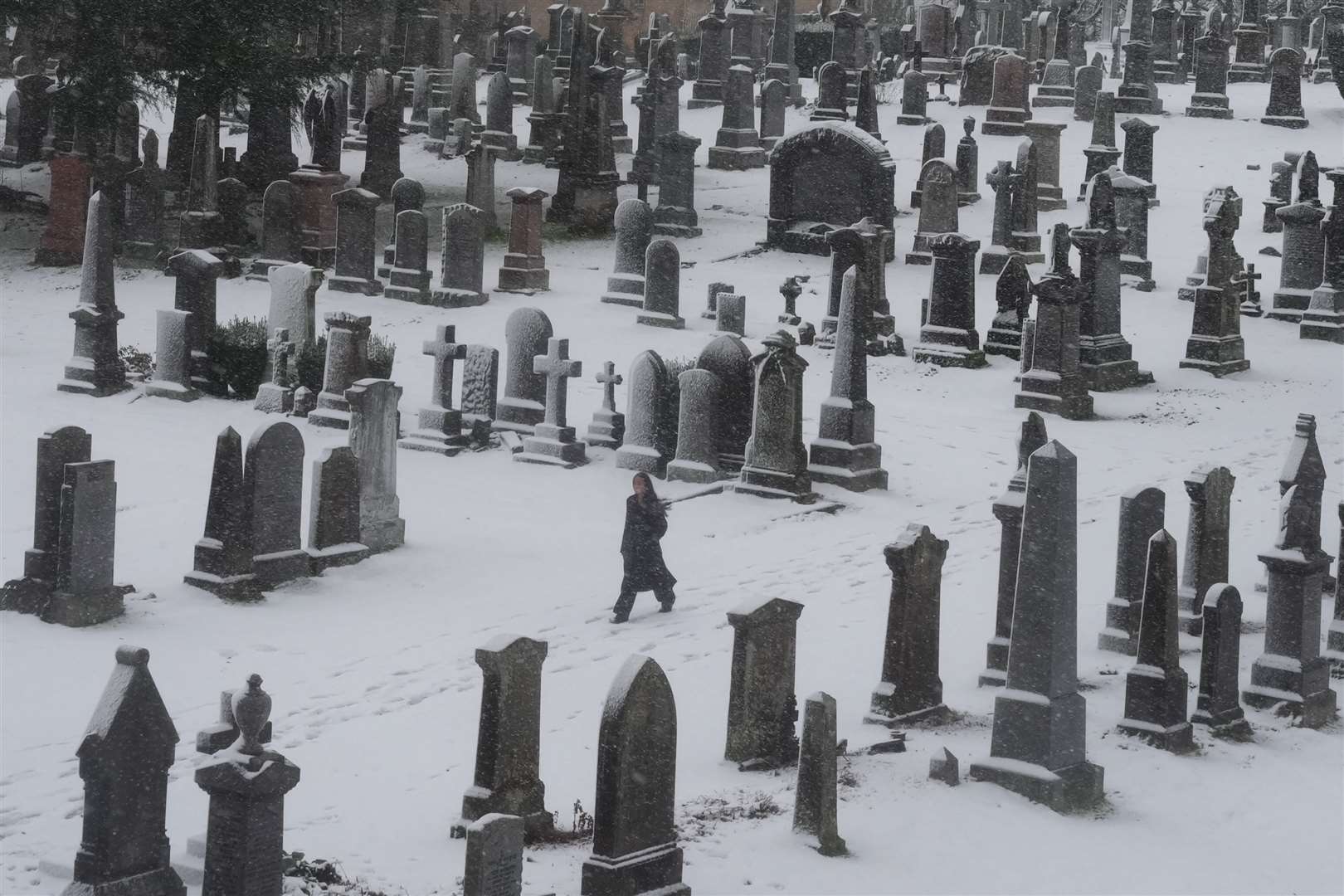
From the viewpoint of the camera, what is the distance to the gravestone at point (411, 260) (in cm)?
2080

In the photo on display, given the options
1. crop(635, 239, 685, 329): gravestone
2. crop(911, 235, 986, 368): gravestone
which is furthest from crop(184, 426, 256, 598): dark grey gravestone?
crop(911, 235, 986, 368): gravestone

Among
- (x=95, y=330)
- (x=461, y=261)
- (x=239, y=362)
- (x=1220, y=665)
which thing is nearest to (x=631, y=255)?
(x=461, y=261)

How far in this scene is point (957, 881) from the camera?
7664 millimetres

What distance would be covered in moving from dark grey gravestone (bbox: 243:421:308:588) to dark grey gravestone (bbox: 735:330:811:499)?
3898mm

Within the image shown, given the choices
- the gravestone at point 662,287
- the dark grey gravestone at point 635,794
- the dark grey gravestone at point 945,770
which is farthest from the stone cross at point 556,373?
the dark grey gravestone at point 635,794

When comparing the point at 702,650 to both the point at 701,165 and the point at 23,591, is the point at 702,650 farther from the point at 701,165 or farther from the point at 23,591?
the point at 701,165

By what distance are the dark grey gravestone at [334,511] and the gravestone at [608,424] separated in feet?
11.6

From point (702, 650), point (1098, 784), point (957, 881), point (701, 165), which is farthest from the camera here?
point (701, 165)

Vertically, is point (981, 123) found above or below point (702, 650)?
above

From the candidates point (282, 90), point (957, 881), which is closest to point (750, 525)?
point (957, 881)

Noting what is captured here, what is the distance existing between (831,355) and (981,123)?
13137 millimetres

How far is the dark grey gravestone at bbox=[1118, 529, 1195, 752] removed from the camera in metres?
9.41

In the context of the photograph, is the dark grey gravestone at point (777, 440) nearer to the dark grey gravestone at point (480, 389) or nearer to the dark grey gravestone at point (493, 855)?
the dark grey gravestone at point (480, 389)

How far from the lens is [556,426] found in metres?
15.2
